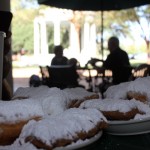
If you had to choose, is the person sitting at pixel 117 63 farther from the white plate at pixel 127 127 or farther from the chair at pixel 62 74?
the white plate at pixel 127 127

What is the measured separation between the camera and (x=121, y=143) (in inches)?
33.9

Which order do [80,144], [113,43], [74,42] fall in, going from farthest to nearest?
1. [74,42]
2. [113,43]
3. [80,144]

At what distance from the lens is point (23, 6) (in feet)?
61.8

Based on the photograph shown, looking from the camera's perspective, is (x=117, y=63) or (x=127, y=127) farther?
(x=117, y=63)

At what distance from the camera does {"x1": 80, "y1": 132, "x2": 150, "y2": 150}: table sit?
0.82 m

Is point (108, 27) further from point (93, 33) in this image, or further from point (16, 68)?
point (16, 68)

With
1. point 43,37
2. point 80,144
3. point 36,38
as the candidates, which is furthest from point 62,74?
point 36,38

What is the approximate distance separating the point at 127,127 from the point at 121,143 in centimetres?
7

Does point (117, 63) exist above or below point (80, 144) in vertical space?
below

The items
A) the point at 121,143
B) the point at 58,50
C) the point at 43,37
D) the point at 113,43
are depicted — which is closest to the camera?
the point at 121,143

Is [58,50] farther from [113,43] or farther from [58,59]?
[113,43]

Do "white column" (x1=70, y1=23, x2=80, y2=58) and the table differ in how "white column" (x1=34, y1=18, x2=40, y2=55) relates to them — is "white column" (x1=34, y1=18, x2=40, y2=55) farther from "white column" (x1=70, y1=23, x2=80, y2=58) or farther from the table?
the table

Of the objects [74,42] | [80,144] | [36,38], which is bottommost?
[80,144]

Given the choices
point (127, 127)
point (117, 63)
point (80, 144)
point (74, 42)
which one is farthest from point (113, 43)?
point (74, 42)
